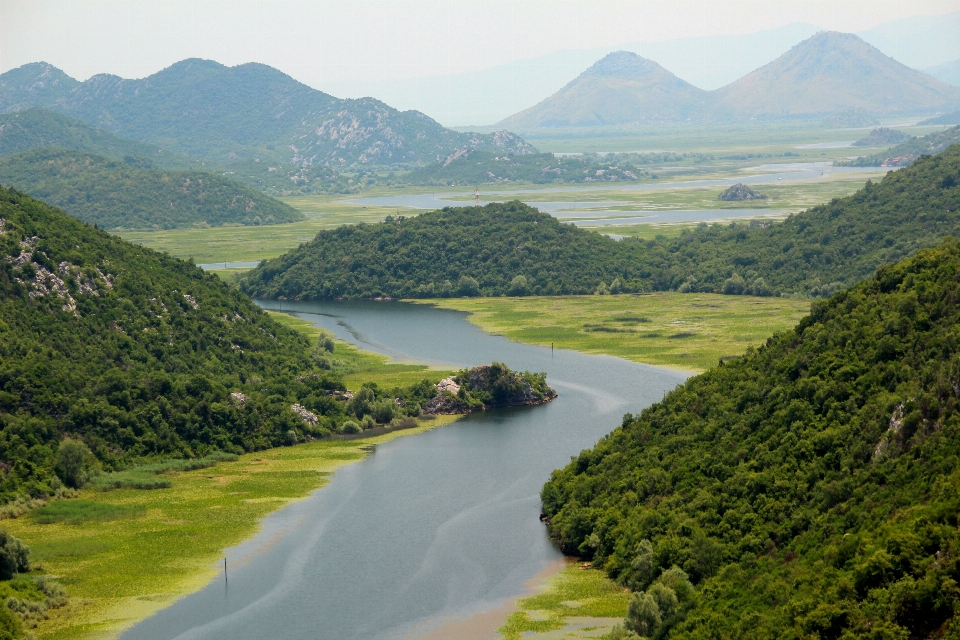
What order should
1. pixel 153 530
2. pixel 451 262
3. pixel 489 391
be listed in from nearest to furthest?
pixel 153 530 < pixel 489 391 < pixel 451 262

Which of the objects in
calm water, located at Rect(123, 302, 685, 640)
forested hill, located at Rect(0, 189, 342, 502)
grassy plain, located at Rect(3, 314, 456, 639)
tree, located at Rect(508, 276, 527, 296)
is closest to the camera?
calm water, located at Rect(123, 302, 685, 640)

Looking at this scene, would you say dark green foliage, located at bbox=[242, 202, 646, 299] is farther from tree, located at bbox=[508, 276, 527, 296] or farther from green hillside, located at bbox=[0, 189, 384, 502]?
green hillside, located at bbox=[0, 189, 384, 502]

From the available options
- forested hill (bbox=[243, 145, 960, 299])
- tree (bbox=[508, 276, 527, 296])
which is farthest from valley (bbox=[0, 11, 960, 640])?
tree (bbox=[508, 276, 527, 296])

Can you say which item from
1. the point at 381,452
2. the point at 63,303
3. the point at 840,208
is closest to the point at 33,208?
the point at 63,303

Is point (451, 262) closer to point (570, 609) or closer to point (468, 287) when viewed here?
point (468, 287)

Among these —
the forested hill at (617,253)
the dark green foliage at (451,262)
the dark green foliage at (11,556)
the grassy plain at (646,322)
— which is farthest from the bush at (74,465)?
the dark green foliage at (451,262)

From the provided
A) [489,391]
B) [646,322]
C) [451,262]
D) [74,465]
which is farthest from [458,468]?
[451,262]

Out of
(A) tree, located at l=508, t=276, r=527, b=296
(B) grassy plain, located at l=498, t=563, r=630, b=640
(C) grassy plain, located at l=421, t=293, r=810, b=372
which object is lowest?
(B) grassy plain, located at l=498, t=563, r=630, b=640
